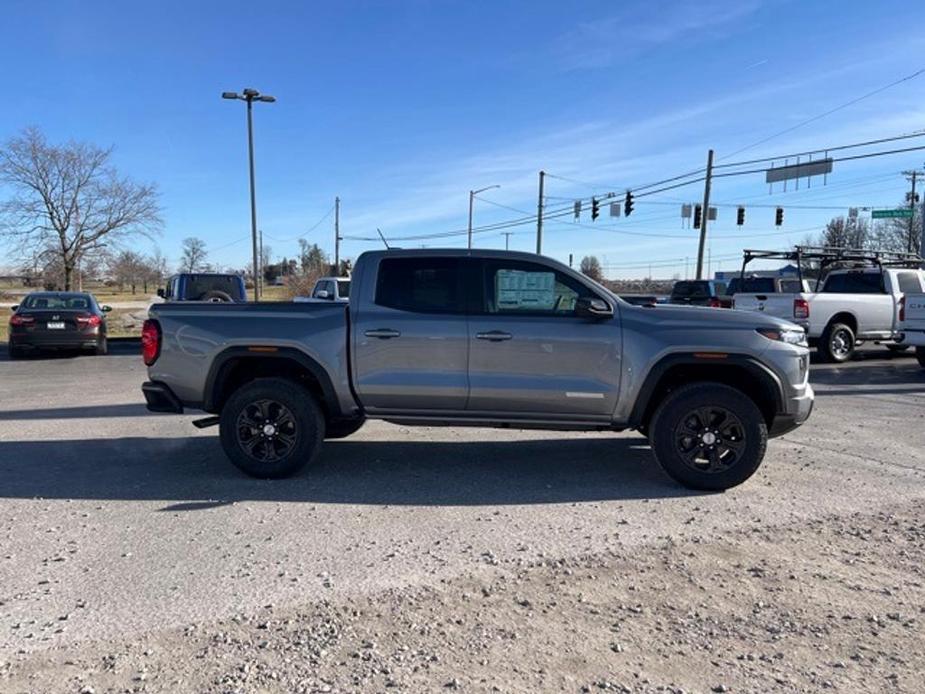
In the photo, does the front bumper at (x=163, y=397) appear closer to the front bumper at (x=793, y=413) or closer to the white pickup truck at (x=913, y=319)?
the front bumper at (x=793, y=413)

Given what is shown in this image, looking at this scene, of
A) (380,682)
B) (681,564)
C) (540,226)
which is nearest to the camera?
(380,682)

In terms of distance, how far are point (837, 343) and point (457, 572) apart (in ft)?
44.9

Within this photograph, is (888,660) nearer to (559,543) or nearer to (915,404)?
(559,543)

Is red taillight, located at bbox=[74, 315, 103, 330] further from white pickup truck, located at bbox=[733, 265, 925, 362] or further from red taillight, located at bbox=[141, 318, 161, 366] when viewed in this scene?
white pickup truck, located at bbox=[733, 265, 925, 362]

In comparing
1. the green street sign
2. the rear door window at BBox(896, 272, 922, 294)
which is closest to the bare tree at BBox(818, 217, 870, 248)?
the green street sign

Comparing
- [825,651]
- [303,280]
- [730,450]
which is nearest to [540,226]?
[303,280]

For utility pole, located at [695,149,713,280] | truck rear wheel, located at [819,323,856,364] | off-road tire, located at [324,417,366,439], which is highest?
utility pole, located at [695,149,713,280]

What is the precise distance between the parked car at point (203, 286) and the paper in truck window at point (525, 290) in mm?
11315

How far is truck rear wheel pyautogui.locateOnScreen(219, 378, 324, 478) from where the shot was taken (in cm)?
592

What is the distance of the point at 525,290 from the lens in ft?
19.6

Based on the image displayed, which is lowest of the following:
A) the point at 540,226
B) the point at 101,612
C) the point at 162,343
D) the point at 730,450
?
the point at 101,612

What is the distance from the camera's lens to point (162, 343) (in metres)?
6.09

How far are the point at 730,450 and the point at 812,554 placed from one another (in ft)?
4.54

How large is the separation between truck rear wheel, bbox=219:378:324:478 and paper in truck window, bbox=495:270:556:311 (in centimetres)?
185
